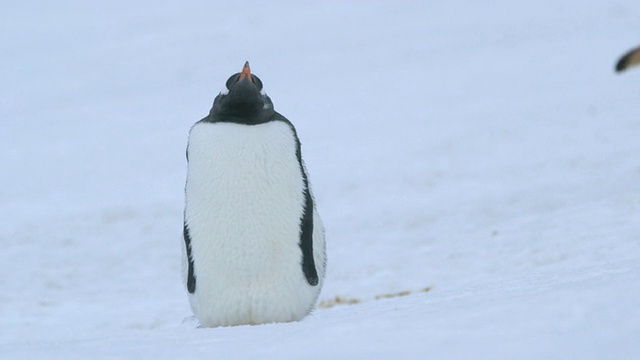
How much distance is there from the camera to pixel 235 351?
302cm

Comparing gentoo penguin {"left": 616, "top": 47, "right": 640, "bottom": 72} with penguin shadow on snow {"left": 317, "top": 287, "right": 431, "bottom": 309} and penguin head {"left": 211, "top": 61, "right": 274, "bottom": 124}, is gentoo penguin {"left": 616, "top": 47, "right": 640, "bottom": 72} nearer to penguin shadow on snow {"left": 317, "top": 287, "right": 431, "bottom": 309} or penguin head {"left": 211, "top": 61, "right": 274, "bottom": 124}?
penguin head {"left": 211, "top": 61, "right": 274, "bottom": 124}

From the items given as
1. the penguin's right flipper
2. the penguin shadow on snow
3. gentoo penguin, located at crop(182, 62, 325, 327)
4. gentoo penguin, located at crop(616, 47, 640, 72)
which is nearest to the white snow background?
the penguin shadow on snow

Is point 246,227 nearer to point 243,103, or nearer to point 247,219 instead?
point 247,219

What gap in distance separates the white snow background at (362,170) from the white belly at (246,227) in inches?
8.0

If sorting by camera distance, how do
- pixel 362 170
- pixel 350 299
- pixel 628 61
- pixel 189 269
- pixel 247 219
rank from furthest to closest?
pixel 362 170, pixel 350 299, pixel 189 269, pixel 247 219, pixel 628 61

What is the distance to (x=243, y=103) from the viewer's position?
4.43m

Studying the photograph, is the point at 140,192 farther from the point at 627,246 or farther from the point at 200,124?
the point at 200,124

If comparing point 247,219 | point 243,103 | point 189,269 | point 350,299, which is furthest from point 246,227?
point 350,299

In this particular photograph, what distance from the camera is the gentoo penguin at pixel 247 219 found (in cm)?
434

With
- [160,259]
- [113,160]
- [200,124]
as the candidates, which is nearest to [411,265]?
[160,259]

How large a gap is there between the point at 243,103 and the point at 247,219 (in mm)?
465

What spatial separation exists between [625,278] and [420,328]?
0.72m

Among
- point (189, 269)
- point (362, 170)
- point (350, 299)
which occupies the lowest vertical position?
point (350, 299)

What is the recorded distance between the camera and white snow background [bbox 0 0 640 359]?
317cm
